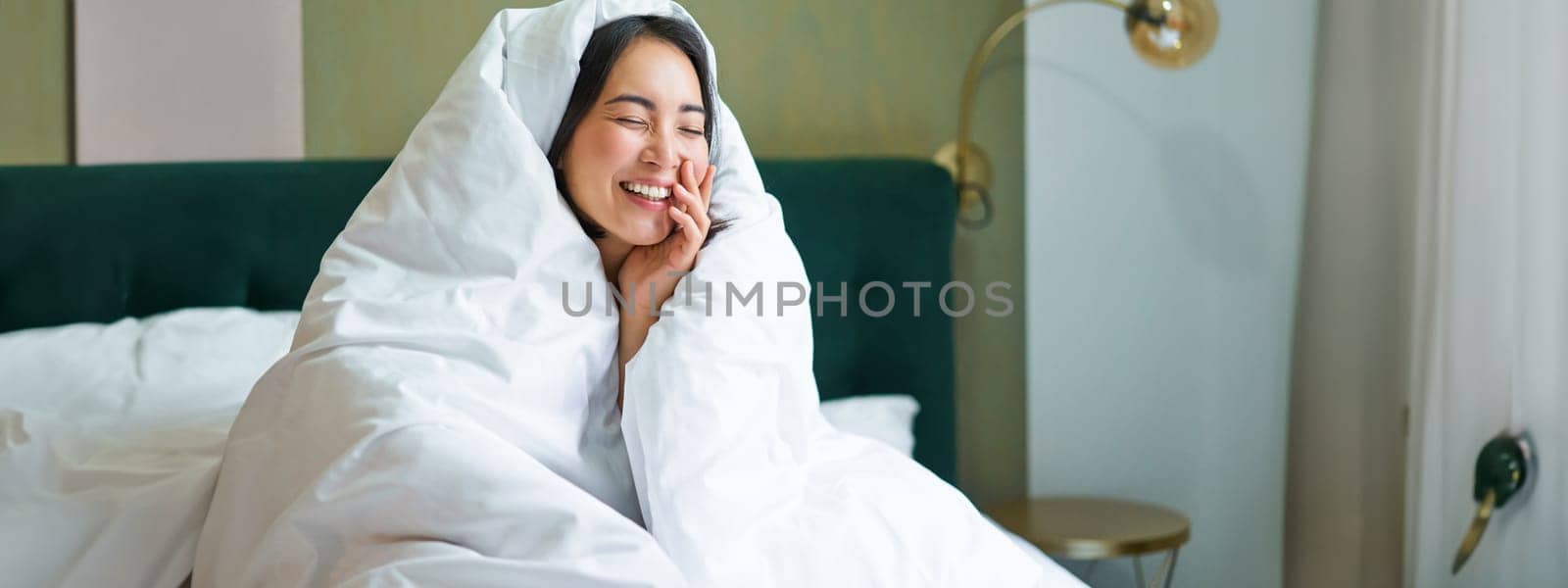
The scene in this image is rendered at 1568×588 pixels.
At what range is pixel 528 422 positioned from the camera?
1.27m

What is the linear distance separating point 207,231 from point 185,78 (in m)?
0.26

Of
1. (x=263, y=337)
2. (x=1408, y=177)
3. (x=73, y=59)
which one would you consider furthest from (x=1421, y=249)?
(x=73, y=59)

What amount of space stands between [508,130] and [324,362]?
33 centimetres

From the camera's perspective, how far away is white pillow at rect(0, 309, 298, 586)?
1.29 metres

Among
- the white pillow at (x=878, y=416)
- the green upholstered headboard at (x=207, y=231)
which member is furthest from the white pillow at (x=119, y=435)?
the white pillow at (x=878, y=416)

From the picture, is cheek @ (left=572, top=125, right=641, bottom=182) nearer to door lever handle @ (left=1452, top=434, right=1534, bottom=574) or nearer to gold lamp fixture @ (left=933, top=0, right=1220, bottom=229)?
gold lamp fixture @ (left=933, top=0, right=1220, bottom=229)

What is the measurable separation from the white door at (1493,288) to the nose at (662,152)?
1146 mm

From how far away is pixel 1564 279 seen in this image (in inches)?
63.9

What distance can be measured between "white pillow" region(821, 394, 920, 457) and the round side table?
0.25m

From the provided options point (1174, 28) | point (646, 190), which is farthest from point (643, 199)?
point (1174, 28)

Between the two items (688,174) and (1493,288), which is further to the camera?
(1493,288)

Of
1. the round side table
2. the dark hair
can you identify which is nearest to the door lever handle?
the round side table

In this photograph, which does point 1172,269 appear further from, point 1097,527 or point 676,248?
point 676,248

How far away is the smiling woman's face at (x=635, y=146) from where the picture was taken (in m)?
1.45
